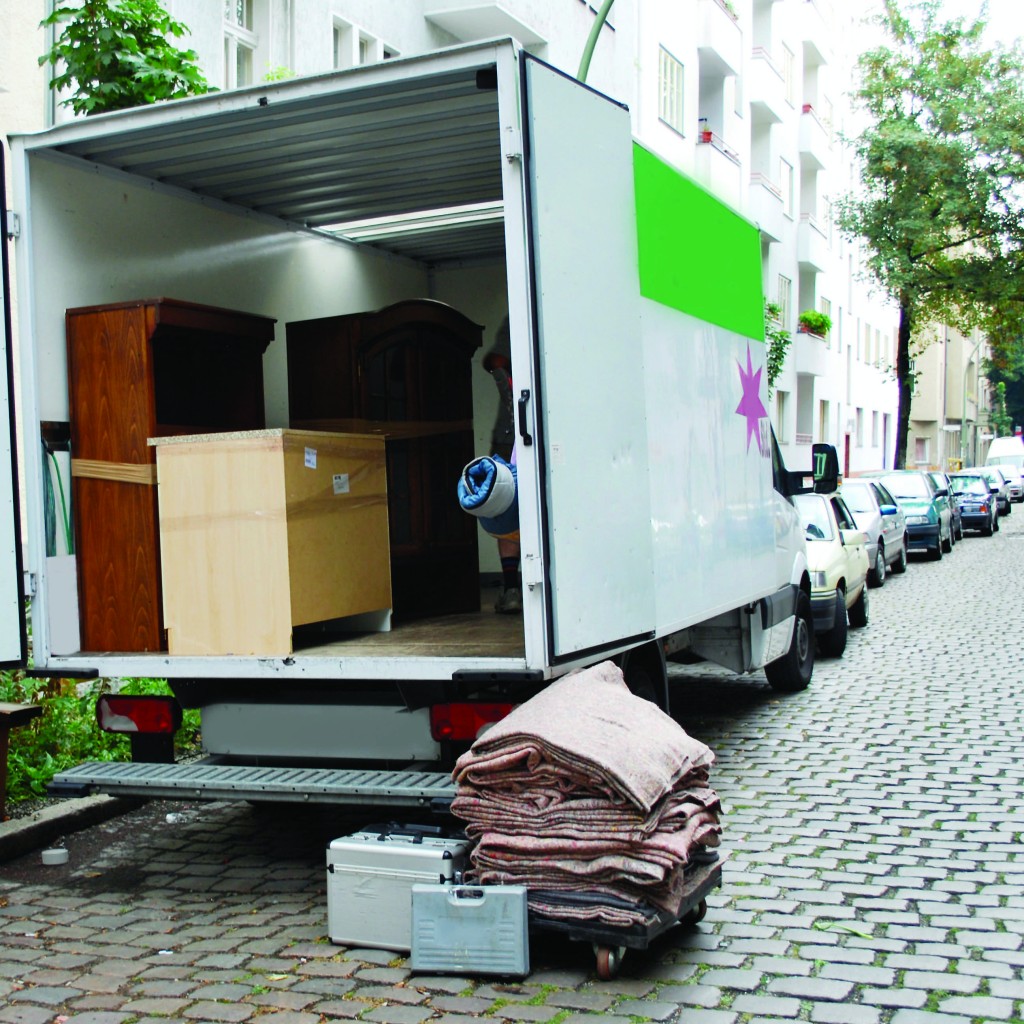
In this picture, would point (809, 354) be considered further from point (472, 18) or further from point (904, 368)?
point (472, 18)

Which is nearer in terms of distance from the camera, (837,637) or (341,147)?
(341,147)

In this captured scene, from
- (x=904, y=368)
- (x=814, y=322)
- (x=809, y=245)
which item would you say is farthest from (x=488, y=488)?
(x=809, y=245)

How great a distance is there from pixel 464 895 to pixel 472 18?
52.4 ft

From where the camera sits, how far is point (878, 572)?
19531 mm

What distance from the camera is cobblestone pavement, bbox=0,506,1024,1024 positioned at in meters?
4.29

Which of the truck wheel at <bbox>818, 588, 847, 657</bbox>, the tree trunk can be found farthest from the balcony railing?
the truck wheel at <bbox>818, 588, 847, 657</bbox>

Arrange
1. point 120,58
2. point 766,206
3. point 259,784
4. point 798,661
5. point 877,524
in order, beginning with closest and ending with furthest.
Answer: point 259,784 → point 120,58 → point 798,661 → point 877,524 → point 766,206

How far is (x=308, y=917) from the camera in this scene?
5273 millimetres

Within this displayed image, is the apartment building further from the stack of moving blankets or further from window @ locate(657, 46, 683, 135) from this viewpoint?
the stack of moving blankets

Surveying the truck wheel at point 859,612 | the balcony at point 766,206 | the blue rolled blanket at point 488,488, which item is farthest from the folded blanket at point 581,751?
the balcony at point 766,206

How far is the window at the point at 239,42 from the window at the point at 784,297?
24.5 meters

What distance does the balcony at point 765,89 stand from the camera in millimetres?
34375

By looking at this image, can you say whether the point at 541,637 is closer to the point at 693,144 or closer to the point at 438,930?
the point at 438,930

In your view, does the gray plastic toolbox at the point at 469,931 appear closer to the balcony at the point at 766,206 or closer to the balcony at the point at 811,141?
the balcony at the point at 766,206
